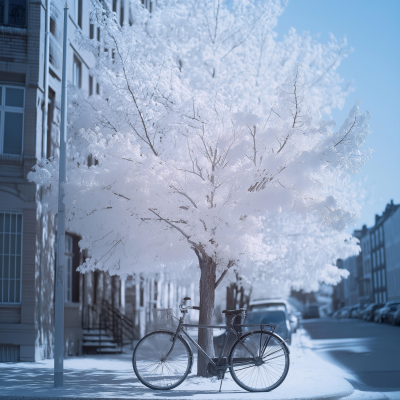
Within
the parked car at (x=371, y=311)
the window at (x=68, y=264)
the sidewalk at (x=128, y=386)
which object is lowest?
the parked car at (x=371, y=311)

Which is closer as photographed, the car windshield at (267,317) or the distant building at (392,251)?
the car windshield at (267,317)

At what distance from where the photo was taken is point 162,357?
29.4 feet

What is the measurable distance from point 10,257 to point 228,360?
801cm

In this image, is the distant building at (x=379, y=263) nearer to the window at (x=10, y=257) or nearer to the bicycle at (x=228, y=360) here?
the window at (x=10, y=257)

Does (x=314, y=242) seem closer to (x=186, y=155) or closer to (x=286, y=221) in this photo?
(x=286, y=221)

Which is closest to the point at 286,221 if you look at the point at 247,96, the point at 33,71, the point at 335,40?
the point at 247,96

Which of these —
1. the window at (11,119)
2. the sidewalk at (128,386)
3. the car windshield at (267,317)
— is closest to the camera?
the sidewalk at (128,386)

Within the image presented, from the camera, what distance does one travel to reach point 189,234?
986 cm

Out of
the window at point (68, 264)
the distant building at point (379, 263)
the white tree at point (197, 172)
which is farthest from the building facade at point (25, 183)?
the distant building at point (379, 263)

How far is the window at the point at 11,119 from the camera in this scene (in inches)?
607

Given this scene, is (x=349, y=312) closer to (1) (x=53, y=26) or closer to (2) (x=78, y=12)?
(2) (x=78, y=12)

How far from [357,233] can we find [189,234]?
121947 millimetres

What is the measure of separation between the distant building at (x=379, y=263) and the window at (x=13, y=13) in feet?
219

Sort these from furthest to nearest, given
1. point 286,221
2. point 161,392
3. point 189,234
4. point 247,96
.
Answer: point 286,221 → point 247,96 → point 189,234 → point 161,392
